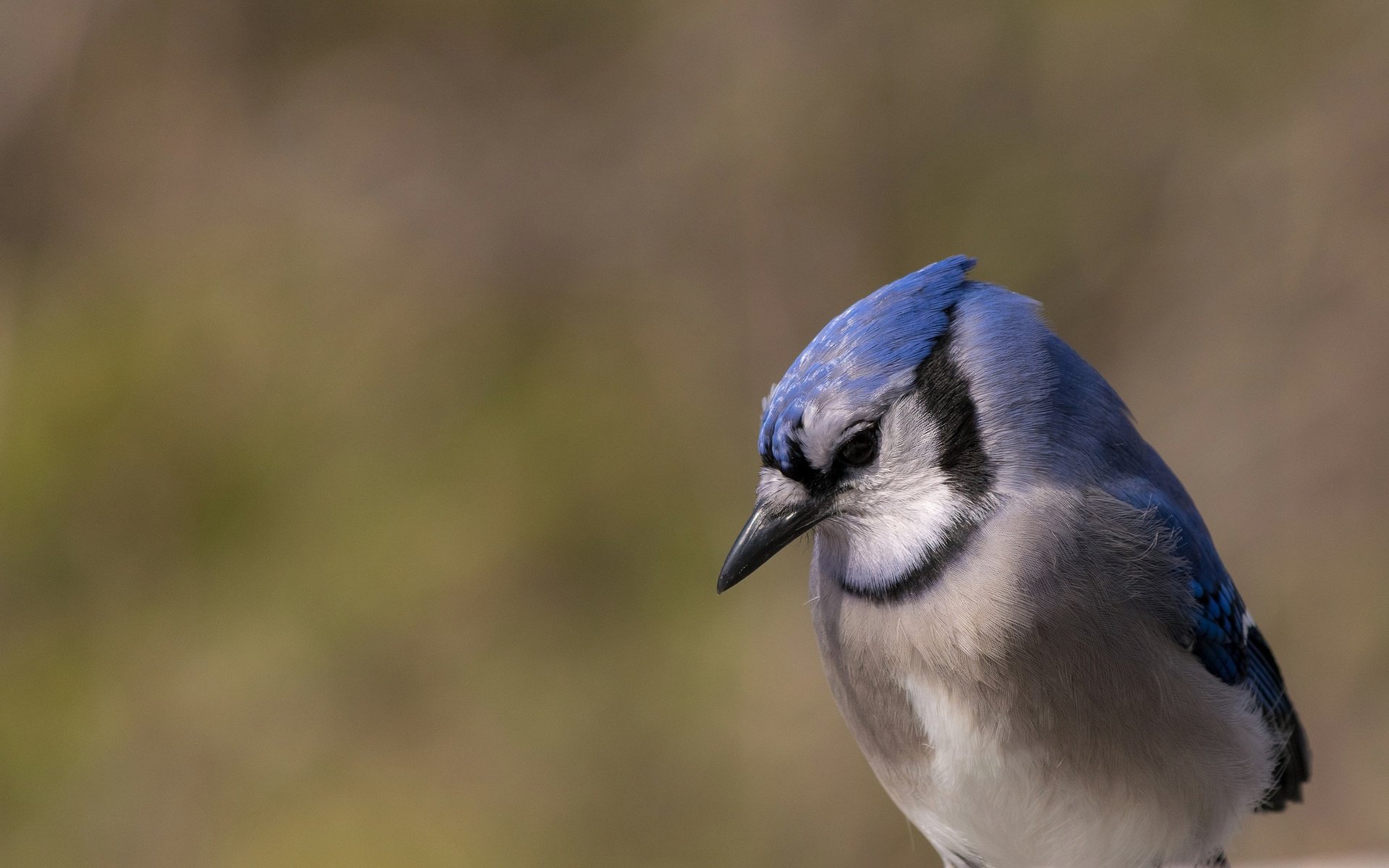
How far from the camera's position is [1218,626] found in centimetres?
169

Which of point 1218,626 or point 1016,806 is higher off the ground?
point 1218,626

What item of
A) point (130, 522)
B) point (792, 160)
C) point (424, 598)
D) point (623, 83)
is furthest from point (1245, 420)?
point (130, 522)

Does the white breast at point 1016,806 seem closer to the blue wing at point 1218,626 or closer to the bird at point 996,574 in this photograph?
the bird at point 996,574

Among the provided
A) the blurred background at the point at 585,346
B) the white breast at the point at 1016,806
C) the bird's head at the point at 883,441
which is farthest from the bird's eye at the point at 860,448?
the blurred background at the point at 585,346

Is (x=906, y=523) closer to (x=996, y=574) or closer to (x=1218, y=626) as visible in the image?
(x=996, y=574)

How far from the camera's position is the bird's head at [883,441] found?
1472 mm

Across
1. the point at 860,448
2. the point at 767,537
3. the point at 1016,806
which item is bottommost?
the point at 1016,806

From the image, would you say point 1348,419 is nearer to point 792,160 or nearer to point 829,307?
point 829,307

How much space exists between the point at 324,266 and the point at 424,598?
0.92 m

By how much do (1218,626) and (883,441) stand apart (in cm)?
53

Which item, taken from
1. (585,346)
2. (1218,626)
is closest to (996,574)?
(1218,626)

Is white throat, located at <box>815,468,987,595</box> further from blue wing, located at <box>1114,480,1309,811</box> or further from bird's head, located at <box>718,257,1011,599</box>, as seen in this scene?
blue wing, located at <box>1114,480,1309,811</box>

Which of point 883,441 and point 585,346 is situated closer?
point 883,441

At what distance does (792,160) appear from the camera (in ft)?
11.4
